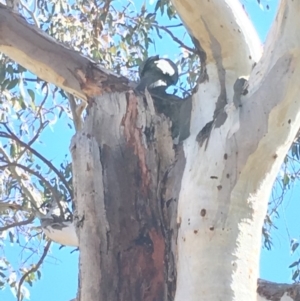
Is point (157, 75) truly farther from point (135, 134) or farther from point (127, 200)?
point (127, 200)

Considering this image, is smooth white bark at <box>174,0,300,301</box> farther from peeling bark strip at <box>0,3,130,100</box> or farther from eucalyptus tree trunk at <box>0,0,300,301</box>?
peeling bark strip at <box>0,3,130,100</box>

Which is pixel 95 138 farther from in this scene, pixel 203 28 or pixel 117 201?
pixel 203 28

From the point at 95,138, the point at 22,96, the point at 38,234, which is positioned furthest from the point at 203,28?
the point at 38,234

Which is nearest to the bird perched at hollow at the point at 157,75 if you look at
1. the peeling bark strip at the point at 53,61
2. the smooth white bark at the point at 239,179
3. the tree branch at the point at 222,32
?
the peeling bark strip at the point at 53,61

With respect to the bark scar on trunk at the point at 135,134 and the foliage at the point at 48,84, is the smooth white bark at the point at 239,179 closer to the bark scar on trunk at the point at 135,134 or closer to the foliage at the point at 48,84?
the bark scar on trunk at the point at 135,134

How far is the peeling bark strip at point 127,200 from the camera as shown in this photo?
1.77 meters

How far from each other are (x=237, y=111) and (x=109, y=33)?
272 centimetres

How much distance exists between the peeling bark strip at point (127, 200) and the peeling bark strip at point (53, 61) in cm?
11

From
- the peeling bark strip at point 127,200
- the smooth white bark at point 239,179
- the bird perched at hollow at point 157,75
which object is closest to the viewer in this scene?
the smooth white bark at point 239,179

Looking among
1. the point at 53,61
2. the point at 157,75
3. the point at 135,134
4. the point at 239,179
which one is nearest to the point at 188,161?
the point at 239,179

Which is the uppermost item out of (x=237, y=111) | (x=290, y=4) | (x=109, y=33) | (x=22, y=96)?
(x=109, y=33)

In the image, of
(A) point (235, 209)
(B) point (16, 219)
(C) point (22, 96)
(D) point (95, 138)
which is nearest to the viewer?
(A) point (235, 209)

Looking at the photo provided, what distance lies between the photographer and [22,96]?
13.5 feet

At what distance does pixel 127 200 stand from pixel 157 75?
44 centimetres
